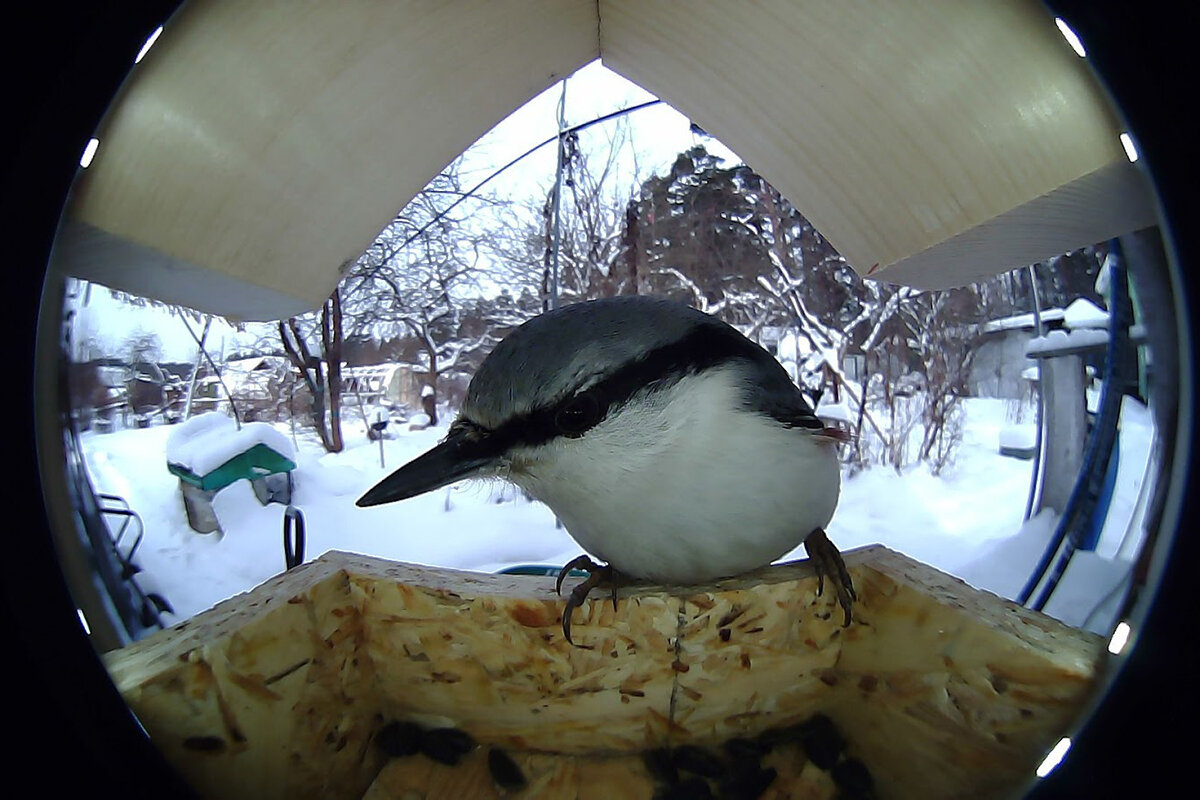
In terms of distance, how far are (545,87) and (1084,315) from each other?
122 centimetres

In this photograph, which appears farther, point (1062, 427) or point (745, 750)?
point (1062, 427)

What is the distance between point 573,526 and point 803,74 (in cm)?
85

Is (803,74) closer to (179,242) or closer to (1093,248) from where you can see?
(1093,248)

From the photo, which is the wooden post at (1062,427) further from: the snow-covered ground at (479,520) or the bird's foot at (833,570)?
the bird's foot at (833,570)

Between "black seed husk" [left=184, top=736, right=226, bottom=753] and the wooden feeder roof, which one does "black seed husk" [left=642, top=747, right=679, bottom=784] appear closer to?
"black seed husk" [left=184, top=736, right=226, bottom=753]

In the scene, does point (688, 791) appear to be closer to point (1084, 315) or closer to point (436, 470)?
point (436, 470)

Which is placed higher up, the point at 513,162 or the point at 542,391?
the point at 513,162

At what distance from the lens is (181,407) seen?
Answer: 1244 millimetres

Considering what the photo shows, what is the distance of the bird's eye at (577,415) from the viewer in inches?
31.8

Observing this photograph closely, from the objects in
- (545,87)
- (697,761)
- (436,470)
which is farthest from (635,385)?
(545,87)

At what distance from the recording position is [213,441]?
1.39 m

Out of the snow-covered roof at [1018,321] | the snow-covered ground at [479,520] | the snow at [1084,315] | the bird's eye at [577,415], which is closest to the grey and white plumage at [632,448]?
the bird's eye at [577,415]

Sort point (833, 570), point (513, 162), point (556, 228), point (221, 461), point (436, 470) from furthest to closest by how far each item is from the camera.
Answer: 1. point (556, 228)
2. point (513, 162)
3. point (221, 461)
4. point (833, 570)
5. point (436, 470)

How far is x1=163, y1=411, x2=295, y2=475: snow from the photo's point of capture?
125 cm
